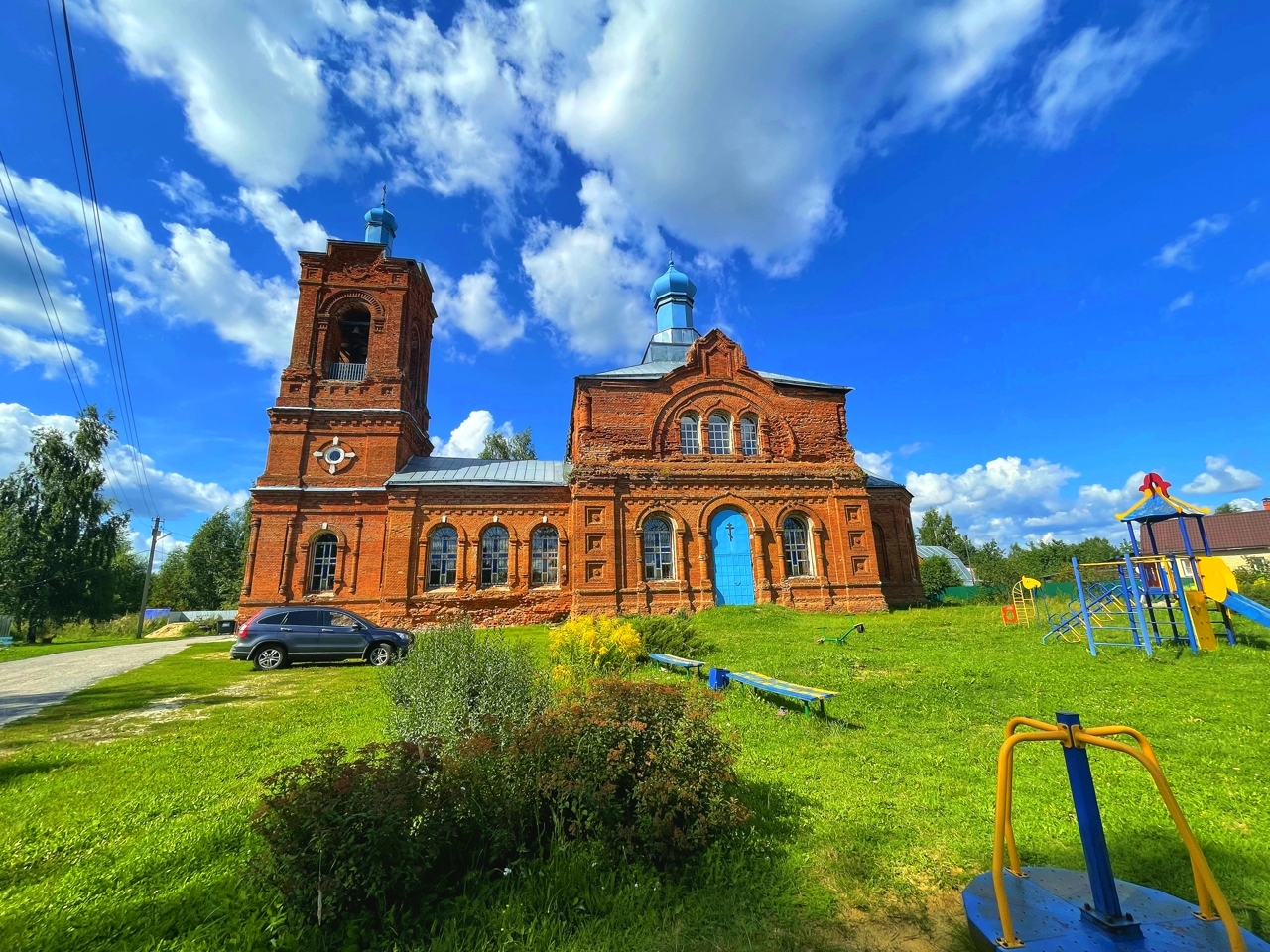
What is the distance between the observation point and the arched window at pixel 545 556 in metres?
20.9

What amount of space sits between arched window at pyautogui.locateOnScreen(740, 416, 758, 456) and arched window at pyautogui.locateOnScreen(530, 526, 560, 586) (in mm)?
8106

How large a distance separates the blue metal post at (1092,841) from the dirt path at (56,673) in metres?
12.5

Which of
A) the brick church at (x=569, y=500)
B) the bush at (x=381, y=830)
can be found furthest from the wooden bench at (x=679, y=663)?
the brick church at (x=569, y=500)

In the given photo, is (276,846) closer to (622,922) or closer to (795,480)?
(622,922)

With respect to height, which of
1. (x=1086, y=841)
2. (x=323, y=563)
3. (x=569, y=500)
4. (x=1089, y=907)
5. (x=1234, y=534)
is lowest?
(x=1089, y=907)

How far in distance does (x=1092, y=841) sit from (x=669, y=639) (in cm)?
1018

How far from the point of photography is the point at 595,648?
34.2ft

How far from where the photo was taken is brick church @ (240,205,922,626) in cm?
2009

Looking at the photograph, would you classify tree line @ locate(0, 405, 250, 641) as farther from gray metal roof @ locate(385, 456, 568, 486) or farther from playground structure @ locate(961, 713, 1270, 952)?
playground structure @ locate(961, 713, 1270, 952)

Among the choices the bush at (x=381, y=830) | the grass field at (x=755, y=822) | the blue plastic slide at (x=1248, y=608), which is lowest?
the grass field at (x=755, y=822)

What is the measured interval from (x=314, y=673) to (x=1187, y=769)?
14.1m

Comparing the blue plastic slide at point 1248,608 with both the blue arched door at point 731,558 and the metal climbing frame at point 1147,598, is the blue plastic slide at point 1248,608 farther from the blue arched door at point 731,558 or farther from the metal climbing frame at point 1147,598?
the blue arched door at point 731,558

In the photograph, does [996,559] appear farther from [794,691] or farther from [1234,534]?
[794,691]

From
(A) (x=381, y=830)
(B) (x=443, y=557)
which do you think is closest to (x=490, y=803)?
(A) (x=381, y=830)
